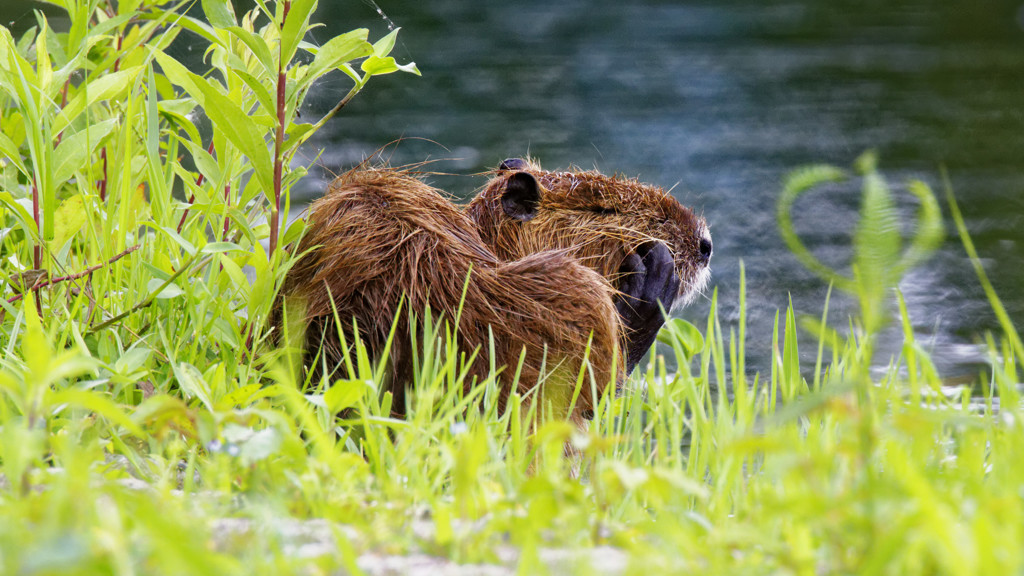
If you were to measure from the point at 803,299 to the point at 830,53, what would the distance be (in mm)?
4197

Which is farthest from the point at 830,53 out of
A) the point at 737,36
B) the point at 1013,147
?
the point at 1013,147

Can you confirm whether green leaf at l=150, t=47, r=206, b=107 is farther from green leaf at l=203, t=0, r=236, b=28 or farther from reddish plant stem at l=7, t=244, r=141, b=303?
reddish plant stem at l=7, t=244, r=141, b=303


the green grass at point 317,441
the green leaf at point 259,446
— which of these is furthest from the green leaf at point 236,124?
the green leaf at point 259,446

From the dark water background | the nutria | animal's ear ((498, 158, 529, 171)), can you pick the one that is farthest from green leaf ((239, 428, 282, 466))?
the dark water background

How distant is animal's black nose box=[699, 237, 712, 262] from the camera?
1915 millimetres

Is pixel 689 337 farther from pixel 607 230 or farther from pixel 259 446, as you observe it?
pixel 259 446

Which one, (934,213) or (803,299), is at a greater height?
(934,213)

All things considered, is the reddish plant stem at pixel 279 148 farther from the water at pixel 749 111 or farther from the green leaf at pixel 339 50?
the water at pixel 749 111

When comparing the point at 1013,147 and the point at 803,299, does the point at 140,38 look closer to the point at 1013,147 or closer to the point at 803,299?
the point at 803,299

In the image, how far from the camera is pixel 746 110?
18.2 feet

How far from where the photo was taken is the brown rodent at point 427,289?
1.48 meters

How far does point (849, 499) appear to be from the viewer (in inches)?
31.0

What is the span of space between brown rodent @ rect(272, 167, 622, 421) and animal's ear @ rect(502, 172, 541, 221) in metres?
0.18

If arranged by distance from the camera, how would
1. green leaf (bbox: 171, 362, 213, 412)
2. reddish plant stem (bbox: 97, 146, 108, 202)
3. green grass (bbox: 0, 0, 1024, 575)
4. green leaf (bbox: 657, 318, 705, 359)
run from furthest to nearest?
reddish plant stem (bbox: 97, 146, 108, 202), green leaf (bbox: 657, 318, 705, 359), green leaf (bbox: 171, 362, 213, 412), green grass (bbox: 0, 0, 1024, 575)
